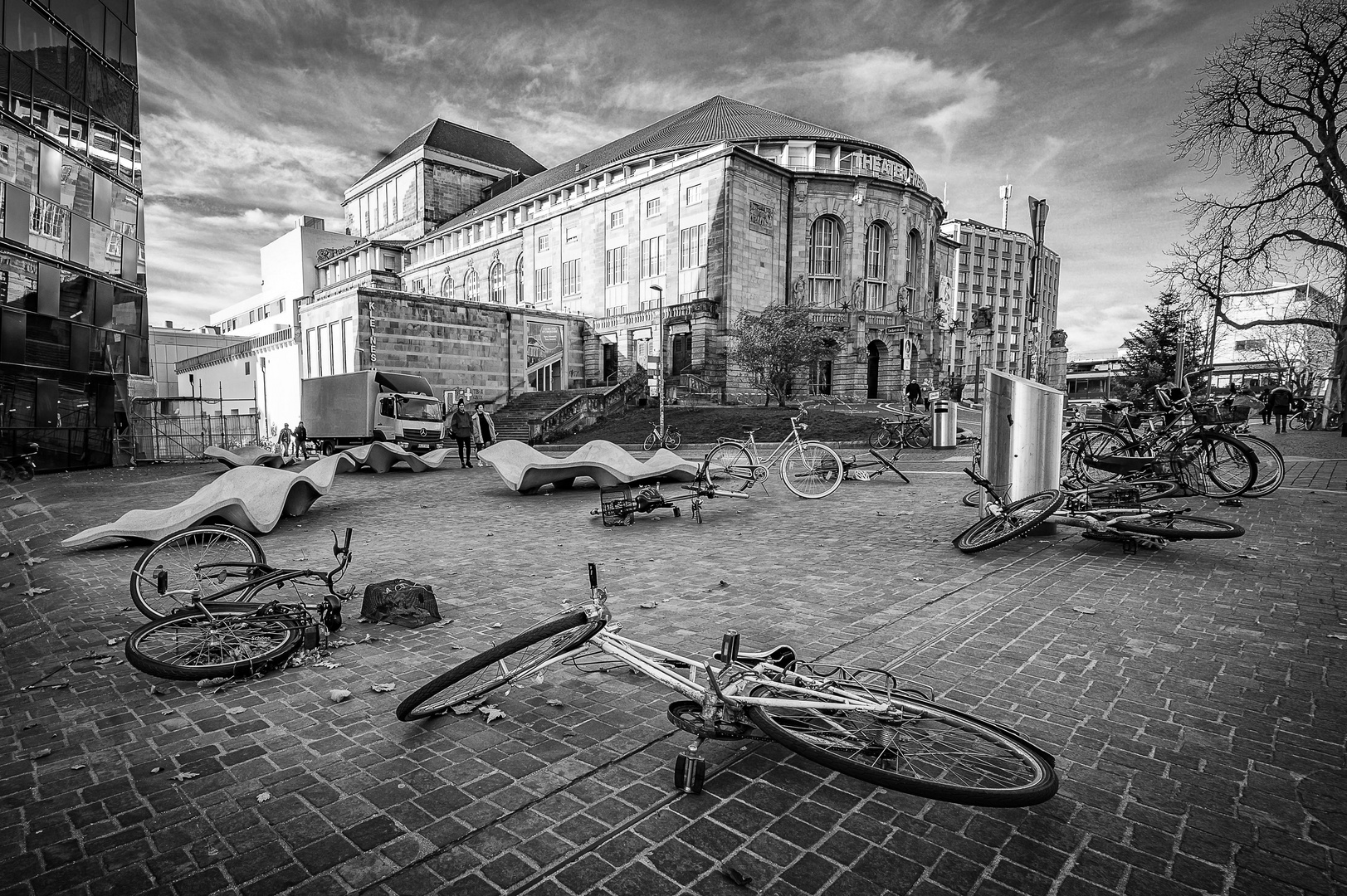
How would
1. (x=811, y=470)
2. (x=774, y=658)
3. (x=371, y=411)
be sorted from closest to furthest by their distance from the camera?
(x=774, y=658)
(x=811, y=470)
(x=371, y=411)

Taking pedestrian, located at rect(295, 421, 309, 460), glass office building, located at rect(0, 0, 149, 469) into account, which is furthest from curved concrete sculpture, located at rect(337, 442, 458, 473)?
glass office building, located at rect(0, 0, 149, 469)

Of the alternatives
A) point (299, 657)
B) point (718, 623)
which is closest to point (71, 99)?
point (299, 657)

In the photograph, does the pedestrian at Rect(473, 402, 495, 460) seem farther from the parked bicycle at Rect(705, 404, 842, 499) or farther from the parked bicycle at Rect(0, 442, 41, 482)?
the parked bicycle at Rect(0, 442, 41, 482)

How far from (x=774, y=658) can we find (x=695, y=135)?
52846mm

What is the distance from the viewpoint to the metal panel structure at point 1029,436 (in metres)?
7.78

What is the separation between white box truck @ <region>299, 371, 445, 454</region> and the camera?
25.6 m

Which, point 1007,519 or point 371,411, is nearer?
point 1007,519

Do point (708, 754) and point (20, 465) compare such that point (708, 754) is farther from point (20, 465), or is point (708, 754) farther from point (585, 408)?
point (585, 408)

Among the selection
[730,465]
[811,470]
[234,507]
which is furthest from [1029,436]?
[234,507]

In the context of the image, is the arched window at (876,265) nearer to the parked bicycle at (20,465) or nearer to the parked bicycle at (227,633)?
the parked bicycle at (20,465)

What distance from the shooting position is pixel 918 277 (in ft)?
170

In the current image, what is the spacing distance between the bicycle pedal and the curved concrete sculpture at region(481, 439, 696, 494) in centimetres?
929

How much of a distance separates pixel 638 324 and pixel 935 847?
45766mm

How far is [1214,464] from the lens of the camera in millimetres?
10008
